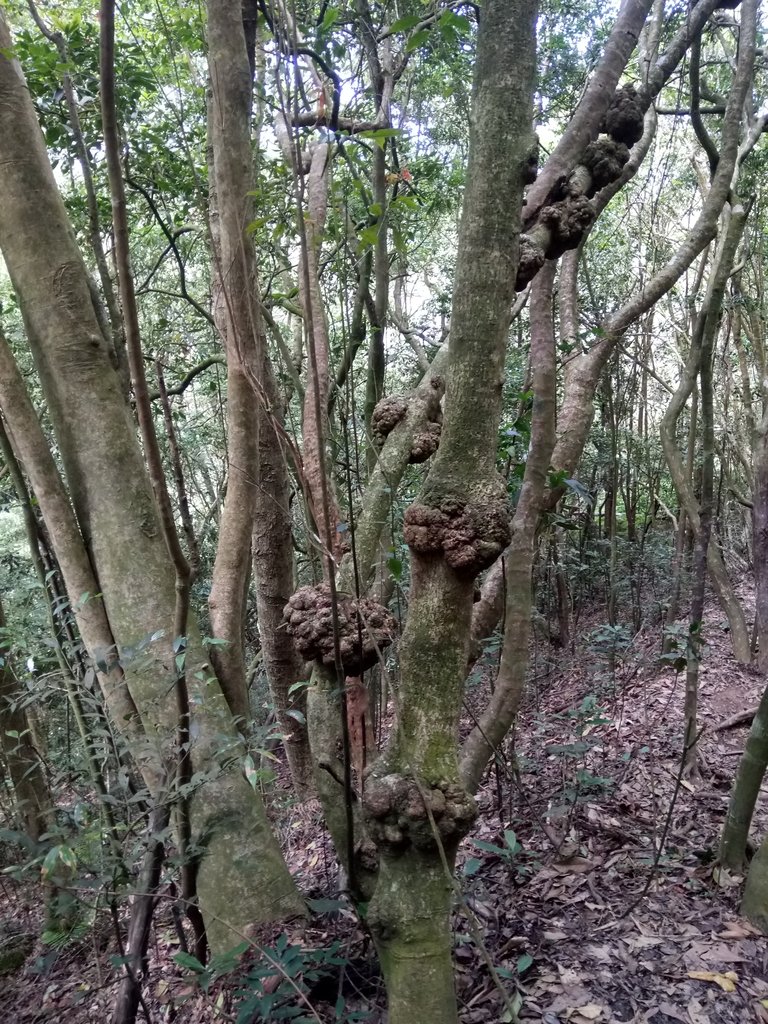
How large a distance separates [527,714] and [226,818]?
3.91 meters

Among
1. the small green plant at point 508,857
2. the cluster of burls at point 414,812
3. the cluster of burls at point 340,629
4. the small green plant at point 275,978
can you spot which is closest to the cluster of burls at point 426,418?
the cluster of burls at point 340,629

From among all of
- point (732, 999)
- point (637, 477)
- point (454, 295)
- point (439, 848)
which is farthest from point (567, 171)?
point (637, 477)

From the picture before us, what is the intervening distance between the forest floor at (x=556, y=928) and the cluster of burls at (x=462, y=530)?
85 cm

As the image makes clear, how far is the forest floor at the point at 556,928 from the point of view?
2.16m

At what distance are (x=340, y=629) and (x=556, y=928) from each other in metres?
1.59

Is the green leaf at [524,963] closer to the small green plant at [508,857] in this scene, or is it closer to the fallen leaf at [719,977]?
the small green plant at [508,857]

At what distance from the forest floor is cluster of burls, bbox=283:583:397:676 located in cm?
75

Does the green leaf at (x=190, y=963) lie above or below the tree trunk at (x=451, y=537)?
below

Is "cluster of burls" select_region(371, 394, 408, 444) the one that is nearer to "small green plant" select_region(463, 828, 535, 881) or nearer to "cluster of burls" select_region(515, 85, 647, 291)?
"cluster of burls" select_region(515, 85, 647, 291)

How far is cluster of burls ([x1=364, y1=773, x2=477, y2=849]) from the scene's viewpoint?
177 cm

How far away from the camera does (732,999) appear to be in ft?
7.68

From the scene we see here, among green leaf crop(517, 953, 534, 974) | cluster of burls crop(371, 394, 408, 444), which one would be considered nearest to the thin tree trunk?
cluster of burls crop(371, 394, 408, 444)

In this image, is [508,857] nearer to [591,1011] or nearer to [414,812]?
[591,1011]

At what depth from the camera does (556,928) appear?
2705 mm
